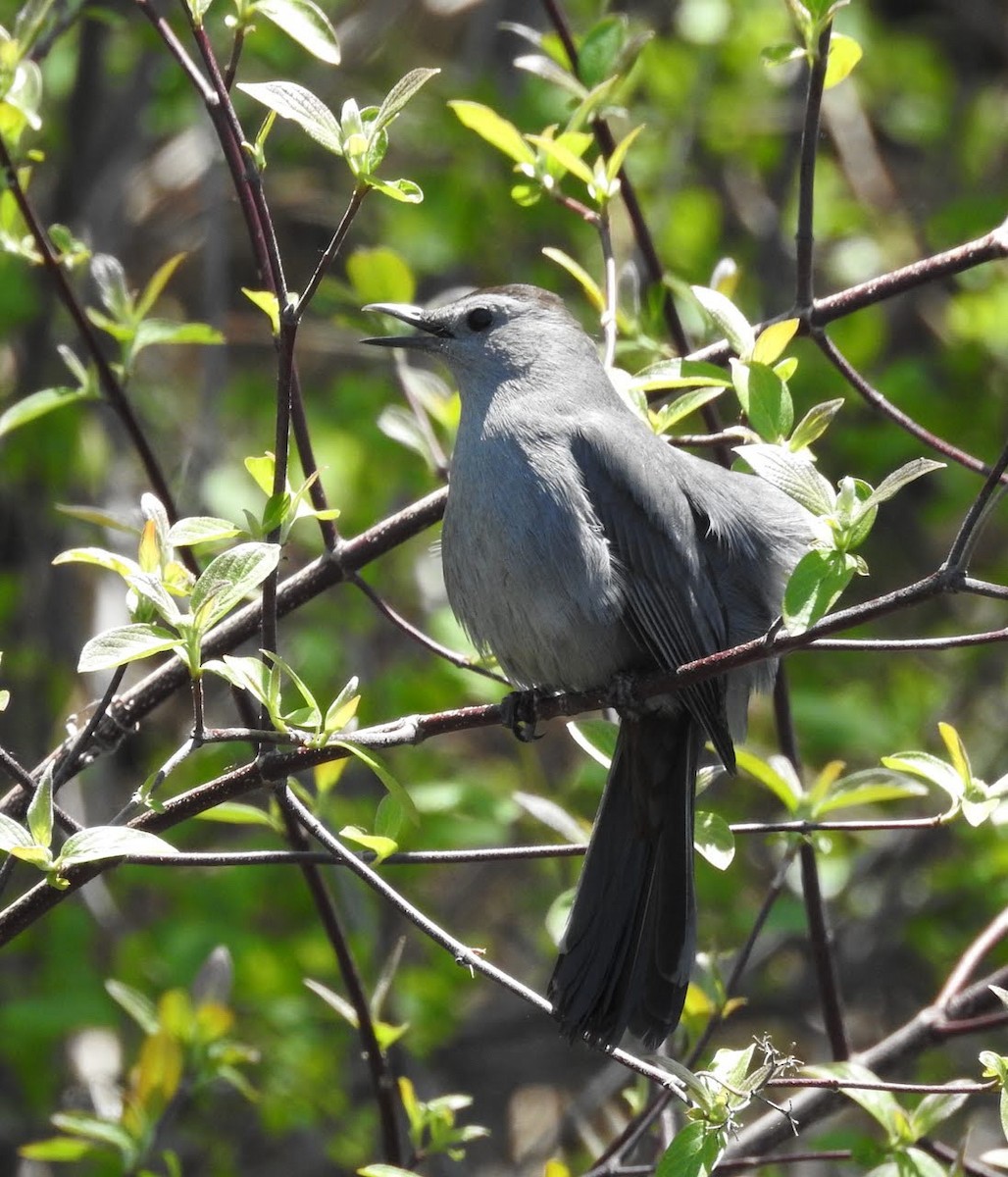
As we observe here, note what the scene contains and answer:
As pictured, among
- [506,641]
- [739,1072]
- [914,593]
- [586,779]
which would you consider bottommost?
[586,779]

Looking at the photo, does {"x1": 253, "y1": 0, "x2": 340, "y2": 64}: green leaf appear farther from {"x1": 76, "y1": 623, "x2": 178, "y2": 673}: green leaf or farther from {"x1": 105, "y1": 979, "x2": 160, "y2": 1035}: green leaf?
{"x1": 105, "y1": 979, "x2": 160, "y2": 1035}: green leaf

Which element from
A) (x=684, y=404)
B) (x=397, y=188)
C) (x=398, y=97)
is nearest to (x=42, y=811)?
(x=397, y=188)

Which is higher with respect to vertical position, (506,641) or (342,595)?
(506,641)

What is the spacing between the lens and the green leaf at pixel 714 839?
2748 mm

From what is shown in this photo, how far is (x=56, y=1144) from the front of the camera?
299 cm

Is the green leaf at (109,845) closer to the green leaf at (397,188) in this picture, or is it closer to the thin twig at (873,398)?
the green leaf at (397,188)

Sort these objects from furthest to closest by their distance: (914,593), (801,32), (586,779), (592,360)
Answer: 1. (586,779)
2. (592,360)
3. (801,32)
4. (914,593)

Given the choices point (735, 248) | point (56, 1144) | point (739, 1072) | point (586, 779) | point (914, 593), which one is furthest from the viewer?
point (735, 248)

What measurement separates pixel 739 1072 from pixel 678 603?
3.71 feet

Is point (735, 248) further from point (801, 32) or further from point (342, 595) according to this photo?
point (801, 32)

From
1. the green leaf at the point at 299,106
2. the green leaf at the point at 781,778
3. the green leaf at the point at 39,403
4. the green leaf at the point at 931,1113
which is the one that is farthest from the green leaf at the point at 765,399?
the green leaf at the point at 39,403

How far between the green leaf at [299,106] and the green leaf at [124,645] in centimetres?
72

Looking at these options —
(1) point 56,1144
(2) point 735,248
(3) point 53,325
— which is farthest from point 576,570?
(2) point 735,248

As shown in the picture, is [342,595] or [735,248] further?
[735,248]
